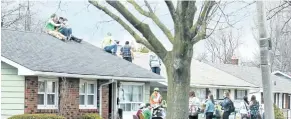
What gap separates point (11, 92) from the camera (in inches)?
952

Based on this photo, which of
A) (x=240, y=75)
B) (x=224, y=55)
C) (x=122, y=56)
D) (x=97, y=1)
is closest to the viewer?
(x=97, y=1)

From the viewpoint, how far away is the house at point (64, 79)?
79.1 ft

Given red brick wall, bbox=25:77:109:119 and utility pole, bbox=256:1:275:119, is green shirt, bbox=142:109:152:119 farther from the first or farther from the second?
utility pole, bbox=256:1:275:119

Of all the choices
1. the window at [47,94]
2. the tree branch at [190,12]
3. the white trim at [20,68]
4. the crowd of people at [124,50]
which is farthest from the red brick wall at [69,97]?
the tree branch at [190,12]

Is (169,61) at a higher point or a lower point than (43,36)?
lower

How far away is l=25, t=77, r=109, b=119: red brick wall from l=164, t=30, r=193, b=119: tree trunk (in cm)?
864

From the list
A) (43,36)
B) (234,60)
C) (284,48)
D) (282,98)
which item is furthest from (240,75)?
(43,36)

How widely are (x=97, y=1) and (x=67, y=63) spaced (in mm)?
10287

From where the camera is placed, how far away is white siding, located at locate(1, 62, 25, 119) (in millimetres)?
24047

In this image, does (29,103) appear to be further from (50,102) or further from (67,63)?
(67,63)

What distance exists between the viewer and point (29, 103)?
24.0m

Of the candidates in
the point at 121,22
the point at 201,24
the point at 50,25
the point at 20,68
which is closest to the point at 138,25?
the point at 121,22

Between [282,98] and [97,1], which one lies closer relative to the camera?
[97,1]

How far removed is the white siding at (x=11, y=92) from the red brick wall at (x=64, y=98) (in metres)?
0.23
